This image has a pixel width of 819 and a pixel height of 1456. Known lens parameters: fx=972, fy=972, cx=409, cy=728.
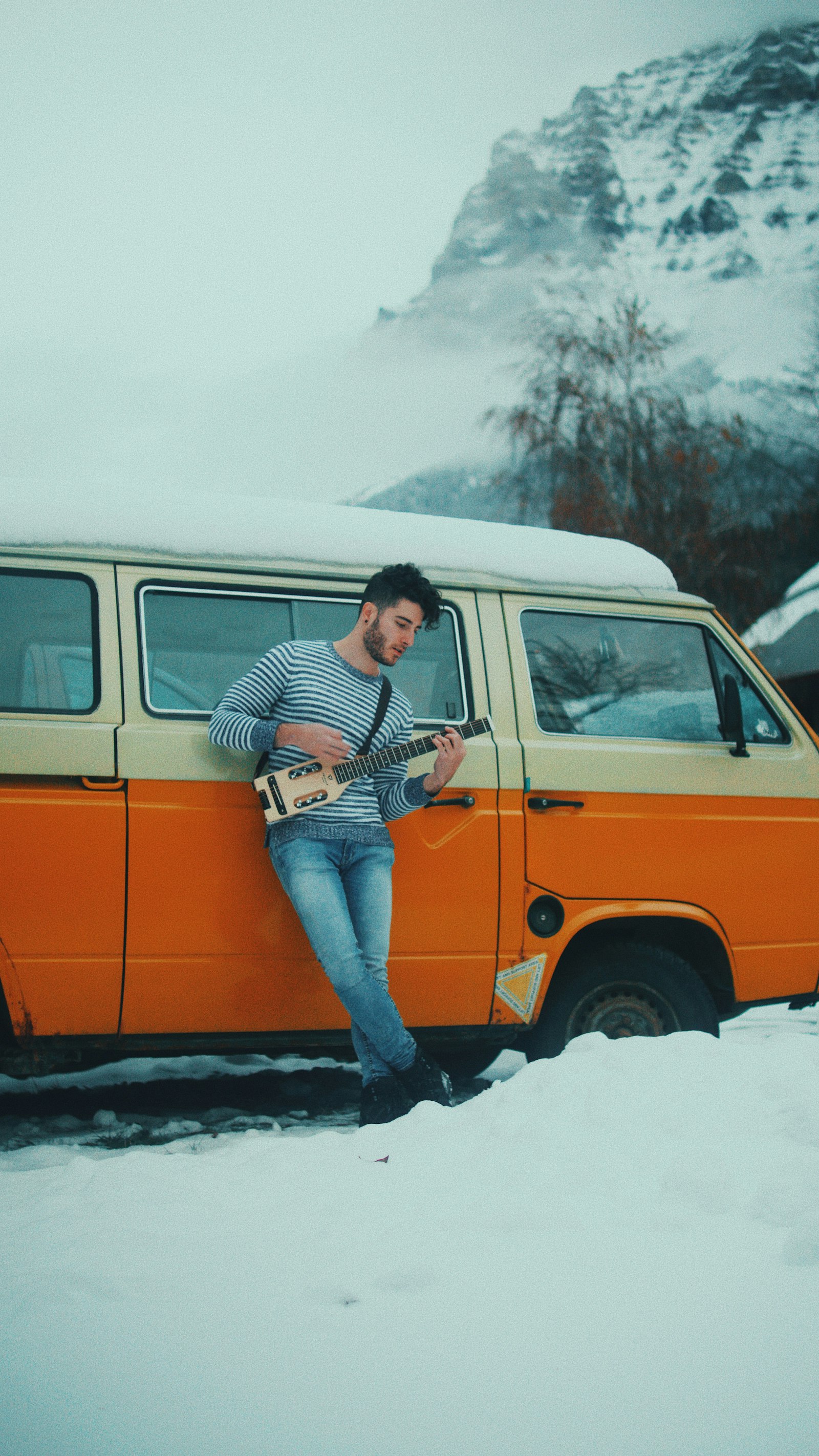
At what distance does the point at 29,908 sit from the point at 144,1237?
1078 millimetres

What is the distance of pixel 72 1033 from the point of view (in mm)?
3031

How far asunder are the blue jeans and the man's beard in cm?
59

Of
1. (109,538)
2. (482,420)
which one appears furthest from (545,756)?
(482,420)

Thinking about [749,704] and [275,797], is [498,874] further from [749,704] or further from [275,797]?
[749,704]

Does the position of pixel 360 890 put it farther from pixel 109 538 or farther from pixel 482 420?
pixel 482 420

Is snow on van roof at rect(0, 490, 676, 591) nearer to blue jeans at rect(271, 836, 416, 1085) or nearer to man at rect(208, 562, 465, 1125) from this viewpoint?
man at rect(208, 562, 465, 1125)

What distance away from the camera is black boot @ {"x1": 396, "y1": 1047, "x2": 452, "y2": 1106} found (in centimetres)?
300

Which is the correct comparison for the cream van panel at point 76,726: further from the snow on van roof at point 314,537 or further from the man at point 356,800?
the man at point 356,800

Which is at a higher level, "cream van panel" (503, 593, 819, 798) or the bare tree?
the bare tree

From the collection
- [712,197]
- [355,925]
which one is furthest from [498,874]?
[712,197]

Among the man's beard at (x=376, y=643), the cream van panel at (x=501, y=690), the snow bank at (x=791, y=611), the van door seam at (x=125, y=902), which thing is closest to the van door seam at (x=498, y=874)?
the cream van panel at (x=501, y=690)

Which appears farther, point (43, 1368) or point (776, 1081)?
point (776, 1081)

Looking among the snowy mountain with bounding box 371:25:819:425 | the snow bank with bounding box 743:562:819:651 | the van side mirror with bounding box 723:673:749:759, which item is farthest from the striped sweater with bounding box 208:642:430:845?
the snowy mountain with bounding box 371:25:819:425

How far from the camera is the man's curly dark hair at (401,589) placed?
306cm
